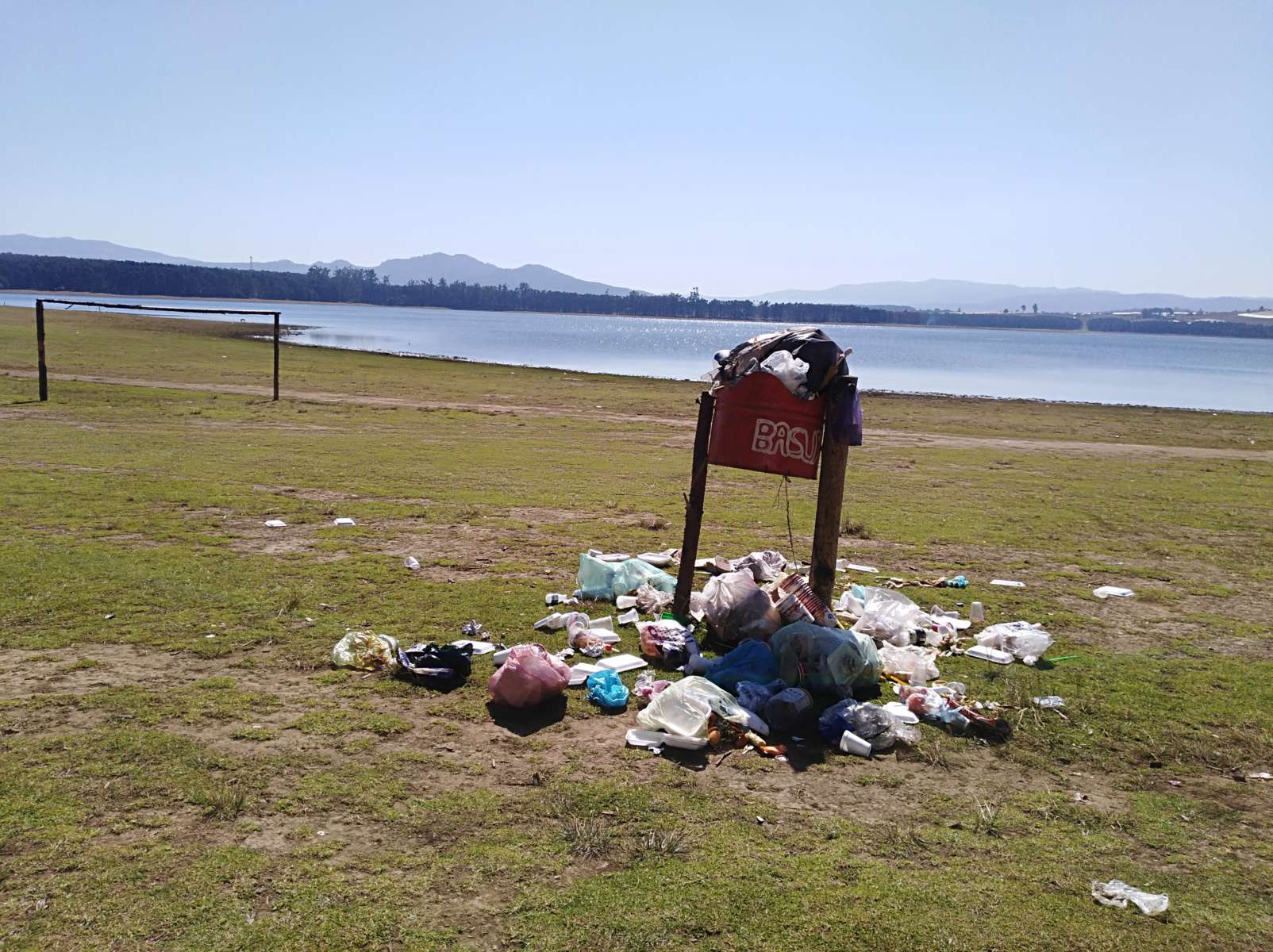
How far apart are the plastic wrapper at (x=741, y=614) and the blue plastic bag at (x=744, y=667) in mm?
527

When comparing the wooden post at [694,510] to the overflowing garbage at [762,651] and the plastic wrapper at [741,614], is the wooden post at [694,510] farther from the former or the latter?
the plastic wrapper at [741,614]

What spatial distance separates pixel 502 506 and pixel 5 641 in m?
7.04

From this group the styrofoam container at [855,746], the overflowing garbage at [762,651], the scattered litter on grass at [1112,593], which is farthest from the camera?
the scattered litter on grass at [1112,593]

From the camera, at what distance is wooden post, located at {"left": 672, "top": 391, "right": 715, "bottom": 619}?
8023 mm

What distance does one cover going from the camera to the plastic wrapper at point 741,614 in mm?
7613

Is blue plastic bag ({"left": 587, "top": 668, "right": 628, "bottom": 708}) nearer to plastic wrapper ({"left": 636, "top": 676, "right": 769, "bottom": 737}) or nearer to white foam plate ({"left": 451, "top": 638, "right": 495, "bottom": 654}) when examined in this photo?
plastic wrapper ({"left": 636, "top": 676, "right": 769, "bottom": 737})

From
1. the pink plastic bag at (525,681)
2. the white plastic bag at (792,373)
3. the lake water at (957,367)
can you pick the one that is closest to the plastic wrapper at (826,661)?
the pink plastic bag at (525,681)

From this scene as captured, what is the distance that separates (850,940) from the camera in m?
3.89

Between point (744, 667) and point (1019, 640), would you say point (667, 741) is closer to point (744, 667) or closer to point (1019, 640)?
point (744, 667)

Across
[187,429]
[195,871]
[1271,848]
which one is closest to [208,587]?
A: [195,871]

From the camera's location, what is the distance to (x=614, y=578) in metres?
8.89

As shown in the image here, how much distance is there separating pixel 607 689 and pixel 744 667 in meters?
1.13

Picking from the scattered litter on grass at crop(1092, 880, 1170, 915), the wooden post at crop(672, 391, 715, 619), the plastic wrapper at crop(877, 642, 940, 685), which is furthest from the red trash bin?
the scattered litter on grass at crop(1092, 880, 1170, 915)

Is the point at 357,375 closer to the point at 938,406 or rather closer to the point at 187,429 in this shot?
the point at 187,429
